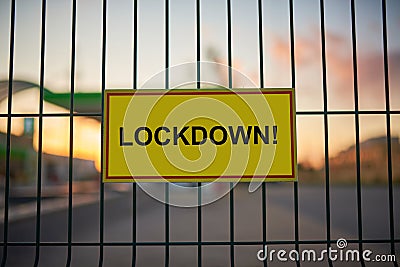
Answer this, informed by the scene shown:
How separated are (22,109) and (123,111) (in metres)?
1.13

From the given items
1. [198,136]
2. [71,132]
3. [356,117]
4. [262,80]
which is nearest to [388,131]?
[356,117]

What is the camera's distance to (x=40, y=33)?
4.80 meters

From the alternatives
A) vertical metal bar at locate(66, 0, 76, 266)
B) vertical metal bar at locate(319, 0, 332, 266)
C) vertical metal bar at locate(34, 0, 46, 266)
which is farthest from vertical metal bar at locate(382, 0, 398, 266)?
vertical metal bar at locate(34, 0, 46, 266)

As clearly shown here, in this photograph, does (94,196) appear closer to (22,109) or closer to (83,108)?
(83,108)

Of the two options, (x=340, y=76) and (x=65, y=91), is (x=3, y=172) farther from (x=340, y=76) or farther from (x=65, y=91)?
(x=340, y=76)

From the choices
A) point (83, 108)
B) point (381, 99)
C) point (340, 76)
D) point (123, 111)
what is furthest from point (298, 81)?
point (83, 108)

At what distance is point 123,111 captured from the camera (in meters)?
4.61

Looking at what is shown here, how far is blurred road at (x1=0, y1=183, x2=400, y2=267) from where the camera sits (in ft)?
14.9

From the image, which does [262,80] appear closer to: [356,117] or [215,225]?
[356,117]

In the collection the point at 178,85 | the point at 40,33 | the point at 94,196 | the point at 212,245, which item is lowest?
the point at 212,245

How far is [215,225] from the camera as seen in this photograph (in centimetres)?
457

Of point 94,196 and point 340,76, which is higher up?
point 340,76

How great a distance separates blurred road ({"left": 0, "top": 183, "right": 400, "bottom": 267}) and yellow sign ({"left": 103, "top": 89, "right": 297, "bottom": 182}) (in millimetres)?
249

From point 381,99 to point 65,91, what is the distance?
11.4 feet
